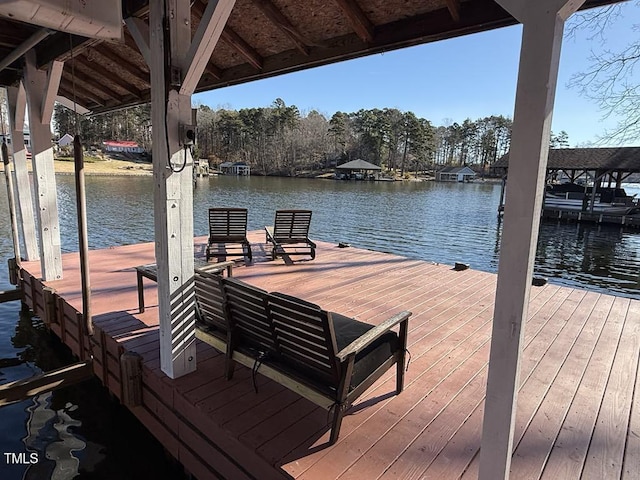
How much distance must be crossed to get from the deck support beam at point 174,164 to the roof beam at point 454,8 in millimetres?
1356

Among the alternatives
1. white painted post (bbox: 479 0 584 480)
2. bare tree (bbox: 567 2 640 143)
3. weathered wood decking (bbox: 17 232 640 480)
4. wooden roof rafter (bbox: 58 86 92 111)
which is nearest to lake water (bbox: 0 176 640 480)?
weathered wood decking (bbox: 17 232 640 480)

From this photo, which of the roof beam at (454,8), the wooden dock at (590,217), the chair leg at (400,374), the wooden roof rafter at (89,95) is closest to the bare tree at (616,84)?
the roof beam at (454,8)

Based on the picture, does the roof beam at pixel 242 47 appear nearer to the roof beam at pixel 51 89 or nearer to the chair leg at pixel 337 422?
the roof beam at pixel 51 89

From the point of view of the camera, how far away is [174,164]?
233cm

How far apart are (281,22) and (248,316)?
7.44 ft

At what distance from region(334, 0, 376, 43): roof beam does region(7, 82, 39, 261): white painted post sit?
4.24 m

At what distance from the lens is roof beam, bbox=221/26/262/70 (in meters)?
3.23

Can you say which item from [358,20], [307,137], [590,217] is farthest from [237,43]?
[307,137]

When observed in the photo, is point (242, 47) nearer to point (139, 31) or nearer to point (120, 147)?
point (139, 31)

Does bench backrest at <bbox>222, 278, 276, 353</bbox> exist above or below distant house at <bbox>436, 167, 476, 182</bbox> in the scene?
below

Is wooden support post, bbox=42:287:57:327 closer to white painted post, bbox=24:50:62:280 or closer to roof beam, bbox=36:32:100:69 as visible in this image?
white painted post, bbox=24:50:62:280

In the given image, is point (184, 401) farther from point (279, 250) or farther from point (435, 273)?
point (435, 273)

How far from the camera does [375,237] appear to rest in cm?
1491

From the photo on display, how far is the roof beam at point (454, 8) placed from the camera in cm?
228
